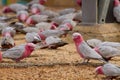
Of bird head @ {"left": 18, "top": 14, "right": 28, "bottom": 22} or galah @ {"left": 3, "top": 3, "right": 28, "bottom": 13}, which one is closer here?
bird head @ {"left": 18, "top": 14, "right": 28, "bottom": 22}

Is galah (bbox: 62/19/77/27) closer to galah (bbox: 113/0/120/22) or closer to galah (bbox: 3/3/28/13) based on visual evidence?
galah (bbox: 113/0/120/22)

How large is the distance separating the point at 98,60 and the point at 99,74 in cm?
77

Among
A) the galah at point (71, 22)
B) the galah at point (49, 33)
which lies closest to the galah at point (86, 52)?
the galah at point (49, 33)

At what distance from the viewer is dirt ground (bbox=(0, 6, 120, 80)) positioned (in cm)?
670

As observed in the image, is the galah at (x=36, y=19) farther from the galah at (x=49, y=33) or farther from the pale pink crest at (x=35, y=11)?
the galah at (x=49, y=33)

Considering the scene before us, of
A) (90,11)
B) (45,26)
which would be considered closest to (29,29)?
(45,26)

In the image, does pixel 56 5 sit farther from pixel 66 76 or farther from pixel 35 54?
pixel 66 76

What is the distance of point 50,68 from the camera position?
730cm

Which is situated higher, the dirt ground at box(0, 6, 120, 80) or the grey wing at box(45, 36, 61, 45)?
the dirt ground at box(0, 6, 120, 80)

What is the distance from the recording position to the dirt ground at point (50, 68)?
6.70m

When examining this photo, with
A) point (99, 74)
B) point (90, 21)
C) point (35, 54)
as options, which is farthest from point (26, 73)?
point (90, 21)

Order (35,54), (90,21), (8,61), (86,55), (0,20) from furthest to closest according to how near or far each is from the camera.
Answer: (0,20) < (90,21) < (35,54) < (8,61) < (86,55)

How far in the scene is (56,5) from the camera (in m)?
18.3

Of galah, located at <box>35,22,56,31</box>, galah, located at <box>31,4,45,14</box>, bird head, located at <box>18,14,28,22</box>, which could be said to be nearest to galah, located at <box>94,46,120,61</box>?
galah, located at <box>35,22,56,31</box>
